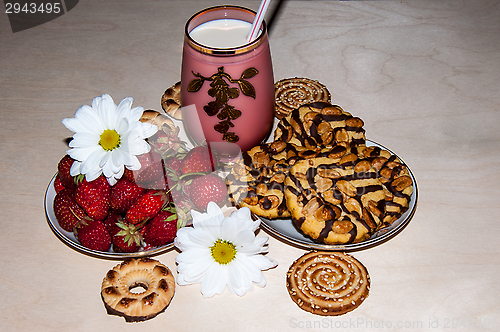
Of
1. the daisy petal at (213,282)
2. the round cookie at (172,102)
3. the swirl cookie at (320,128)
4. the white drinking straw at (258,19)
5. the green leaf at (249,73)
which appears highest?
the white drinking straw at (258,19)

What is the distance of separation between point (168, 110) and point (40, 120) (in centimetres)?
35

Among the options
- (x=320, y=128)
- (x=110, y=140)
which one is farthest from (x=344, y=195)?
(x=110, y=140)

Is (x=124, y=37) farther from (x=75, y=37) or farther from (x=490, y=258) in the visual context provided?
(x=490, y=258)

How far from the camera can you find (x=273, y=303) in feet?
2.93

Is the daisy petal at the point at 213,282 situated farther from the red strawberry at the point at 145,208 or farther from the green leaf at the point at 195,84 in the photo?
the green leaf at the point at 195,84

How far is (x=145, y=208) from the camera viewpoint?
905mm

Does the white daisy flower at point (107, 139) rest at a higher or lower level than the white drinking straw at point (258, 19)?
lower

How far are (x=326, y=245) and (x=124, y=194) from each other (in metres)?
0.42

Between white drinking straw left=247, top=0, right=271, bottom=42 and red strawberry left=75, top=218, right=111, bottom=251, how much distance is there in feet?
1.61

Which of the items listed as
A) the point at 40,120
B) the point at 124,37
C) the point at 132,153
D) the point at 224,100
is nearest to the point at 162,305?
the point at 132,153

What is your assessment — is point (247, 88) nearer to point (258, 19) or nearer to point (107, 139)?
point (258, 19)

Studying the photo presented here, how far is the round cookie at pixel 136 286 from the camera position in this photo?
0.85 m

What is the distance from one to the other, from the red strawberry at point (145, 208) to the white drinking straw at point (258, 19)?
38 centimetres

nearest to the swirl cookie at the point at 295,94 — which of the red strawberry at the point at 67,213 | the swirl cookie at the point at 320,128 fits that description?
the swirl cookie at the point at 320,128
